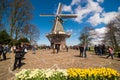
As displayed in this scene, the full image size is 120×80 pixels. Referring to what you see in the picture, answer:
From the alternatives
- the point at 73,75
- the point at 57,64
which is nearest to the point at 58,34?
the point at 57,64

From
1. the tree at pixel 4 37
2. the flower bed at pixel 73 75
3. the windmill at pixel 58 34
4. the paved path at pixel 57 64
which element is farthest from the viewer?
the windmill at pixel 58 34

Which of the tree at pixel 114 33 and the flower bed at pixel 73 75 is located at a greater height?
the tree at pixel 114 33

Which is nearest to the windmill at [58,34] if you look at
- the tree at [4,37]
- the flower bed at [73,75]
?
the tree at [4,37]

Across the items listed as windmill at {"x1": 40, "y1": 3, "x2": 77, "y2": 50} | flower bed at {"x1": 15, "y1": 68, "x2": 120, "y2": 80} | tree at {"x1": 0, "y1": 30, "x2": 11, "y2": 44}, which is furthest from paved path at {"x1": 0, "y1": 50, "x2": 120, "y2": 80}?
windmill at {"x1": 40, "y1": 3, "x2": 77, "y2": 50}

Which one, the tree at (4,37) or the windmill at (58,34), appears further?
the windmill at (58,34)

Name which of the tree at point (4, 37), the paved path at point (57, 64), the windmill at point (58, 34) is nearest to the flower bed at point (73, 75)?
the paved path at point (57, 64)

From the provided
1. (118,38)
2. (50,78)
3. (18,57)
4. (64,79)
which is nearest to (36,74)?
(50,78)

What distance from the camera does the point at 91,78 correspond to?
304 inches

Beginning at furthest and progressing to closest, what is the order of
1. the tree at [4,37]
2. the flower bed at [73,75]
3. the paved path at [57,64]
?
the tree at [4,37] → the paved path at [57,64] → the flower bed at [73,75]

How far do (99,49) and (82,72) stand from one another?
77.7ft

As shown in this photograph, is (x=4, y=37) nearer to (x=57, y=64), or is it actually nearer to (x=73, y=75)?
(x=57, y=64)

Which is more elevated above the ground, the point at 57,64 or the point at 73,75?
the point at 73,75

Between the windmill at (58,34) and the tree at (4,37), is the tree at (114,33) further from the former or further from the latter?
the tree at (4,37)

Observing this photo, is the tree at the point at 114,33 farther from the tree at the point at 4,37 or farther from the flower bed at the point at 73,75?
the flower bed at the point at 73,75
